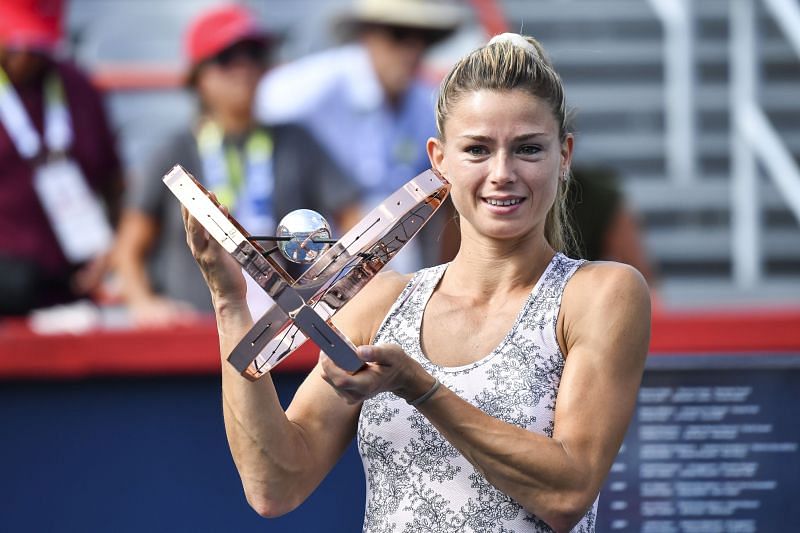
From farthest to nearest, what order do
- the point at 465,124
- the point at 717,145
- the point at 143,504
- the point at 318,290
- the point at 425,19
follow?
the point at 717,145, the point at 425,19, the point at 143,504, the point at 465,124, the point at 318,290

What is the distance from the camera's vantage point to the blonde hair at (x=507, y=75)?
1.99 m

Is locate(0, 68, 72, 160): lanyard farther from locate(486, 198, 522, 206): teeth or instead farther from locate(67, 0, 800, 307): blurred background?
locate(486, 198, 522, 206): teeth

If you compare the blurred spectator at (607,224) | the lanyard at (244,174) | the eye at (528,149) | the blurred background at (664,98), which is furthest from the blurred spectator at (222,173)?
the eye at (528,149)

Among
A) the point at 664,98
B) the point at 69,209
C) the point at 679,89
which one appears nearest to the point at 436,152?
the point at 69,209

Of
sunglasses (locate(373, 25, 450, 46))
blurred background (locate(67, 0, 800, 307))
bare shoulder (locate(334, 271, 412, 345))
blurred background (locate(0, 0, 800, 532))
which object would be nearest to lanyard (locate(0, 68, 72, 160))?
blurred background (locate(0, 0, 800, 532))

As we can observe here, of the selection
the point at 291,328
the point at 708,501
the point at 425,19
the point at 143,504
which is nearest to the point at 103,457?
the point at 143,504

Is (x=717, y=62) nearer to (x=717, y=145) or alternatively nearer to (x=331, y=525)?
(x=717, y=145)

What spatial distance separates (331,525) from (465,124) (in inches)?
59.4

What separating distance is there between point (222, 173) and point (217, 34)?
1.57ft

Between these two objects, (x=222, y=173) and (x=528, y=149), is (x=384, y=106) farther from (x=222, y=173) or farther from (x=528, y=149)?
(x=528, y=149)

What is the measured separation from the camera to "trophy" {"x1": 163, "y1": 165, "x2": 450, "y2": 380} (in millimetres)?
1735

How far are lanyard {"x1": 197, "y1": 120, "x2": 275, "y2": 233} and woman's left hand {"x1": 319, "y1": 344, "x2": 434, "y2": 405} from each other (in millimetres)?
2544

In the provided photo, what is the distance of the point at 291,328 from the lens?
1.80m

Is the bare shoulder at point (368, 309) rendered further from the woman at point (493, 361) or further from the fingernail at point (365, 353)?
the fingernail at point (365, 353)
